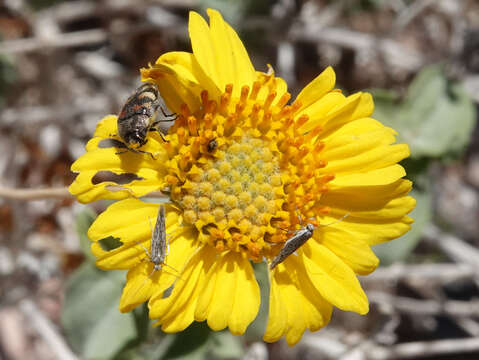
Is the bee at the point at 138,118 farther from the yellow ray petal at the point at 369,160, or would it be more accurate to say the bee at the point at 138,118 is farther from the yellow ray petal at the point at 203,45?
the yellow ray petal at the point at 369,160

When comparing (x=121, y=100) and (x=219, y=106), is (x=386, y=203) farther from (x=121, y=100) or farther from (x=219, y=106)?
(x=121, y=100)

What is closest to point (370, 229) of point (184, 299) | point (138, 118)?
point (184, 299)

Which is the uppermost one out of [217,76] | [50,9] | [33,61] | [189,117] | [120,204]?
[50,9]

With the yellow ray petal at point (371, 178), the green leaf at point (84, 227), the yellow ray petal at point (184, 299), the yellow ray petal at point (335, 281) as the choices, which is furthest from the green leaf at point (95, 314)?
the yellow ray petal at point (371, 178)

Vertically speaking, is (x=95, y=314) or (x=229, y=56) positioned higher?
(x=229, y=56)

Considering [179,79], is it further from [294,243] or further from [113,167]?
[294,243]

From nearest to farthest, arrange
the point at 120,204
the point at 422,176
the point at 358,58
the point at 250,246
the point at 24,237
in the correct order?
the point at 120,204
the point at 250,246
the point at 422,176
the point at 24,237
the point at 358,58

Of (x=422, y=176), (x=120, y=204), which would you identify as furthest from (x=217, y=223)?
(x=422, y=176)
